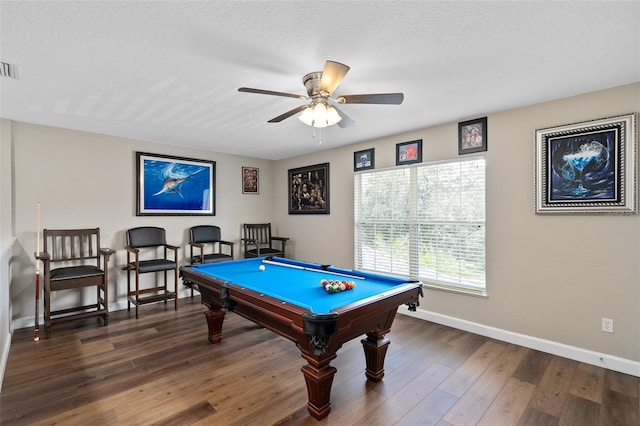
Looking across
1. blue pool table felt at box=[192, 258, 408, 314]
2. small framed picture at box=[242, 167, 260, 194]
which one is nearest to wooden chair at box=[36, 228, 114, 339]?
blue pool table felt at box=[192, 258, 408, 314]

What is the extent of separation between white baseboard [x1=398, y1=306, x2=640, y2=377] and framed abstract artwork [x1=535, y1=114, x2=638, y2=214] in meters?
1.26

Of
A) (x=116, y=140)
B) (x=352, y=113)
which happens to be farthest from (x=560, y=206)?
(x=116, y=140)

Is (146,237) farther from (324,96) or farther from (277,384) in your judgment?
(324,96)

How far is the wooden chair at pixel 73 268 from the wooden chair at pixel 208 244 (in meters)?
1.17

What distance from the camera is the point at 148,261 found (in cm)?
414

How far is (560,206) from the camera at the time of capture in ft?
9.20

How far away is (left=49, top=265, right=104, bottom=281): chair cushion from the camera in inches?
128

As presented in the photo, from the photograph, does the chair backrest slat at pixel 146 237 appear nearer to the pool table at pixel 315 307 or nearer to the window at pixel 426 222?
the pool table at pixel 315 307

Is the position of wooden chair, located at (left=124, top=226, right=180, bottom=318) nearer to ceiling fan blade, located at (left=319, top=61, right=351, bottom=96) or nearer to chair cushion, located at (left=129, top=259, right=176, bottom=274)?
chair cushion, located at (left=129, top=259, right=176, bottom=274)

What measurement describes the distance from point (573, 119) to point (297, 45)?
262cm

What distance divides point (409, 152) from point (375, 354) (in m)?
2.62

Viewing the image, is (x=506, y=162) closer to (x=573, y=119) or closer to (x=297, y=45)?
(x=573, y=119)

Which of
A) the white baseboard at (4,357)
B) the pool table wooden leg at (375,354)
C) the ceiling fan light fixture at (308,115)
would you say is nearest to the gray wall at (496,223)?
the white baseboard at (4,357)

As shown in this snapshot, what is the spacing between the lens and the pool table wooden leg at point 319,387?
1907 mm
